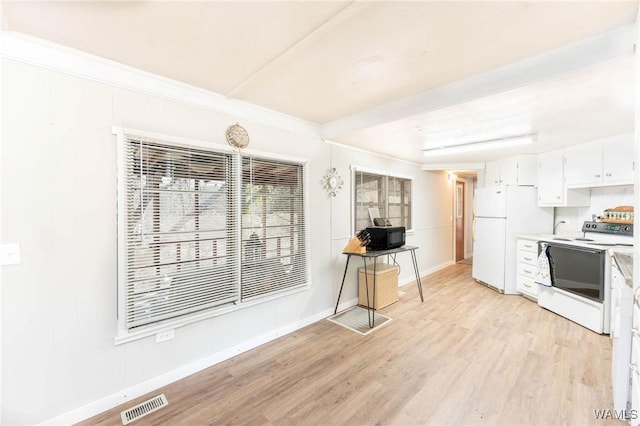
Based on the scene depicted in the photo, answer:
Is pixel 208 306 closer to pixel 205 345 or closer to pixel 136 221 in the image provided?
pixel 205 345

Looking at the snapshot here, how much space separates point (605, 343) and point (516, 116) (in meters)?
2.51

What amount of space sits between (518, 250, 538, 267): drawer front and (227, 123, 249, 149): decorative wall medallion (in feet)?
14.1

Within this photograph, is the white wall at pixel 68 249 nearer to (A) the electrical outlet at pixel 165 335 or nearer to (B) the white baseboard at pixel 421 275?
(A) the electrical outlet at pixel 165 335

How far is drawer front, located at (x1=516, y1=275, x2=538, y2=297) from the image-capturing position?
385 centimetres

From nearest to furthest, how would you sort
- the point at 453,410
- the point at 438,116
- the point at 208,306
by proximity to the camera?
the point at 453,410 → the point at 208,306 → the point at 438,116

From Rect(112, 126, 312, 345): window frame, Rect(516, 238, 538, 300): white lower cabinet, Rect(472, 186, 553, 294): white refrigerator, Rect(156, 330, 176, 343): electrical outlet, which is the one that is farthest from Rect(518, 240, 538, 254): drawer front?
Rect(156, 330, 176, 343): electrical outlet

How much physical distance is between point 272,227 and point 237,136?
38.7 inches

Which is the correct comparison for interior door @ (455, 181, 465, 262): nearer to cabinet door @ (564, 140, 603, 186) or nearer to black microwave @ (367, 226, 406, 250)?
cabinet door @ (564, 140, 603, 186)

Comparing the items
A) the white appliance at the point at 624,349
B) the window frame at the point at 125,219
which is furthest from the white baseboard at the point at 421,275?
the white appliance at the point at 624,349

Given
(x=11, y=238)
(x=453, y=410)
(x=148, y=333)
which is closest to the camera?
(x=11, y=238)

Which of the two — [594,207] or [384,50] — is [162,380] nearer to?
[384,50]

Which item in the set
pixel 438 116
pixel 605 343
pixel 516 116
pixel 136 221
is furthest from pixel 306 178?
pixel 605 343

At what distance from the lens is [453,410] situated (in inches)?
72.3

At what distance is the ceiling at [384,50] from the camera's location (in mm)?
1373
